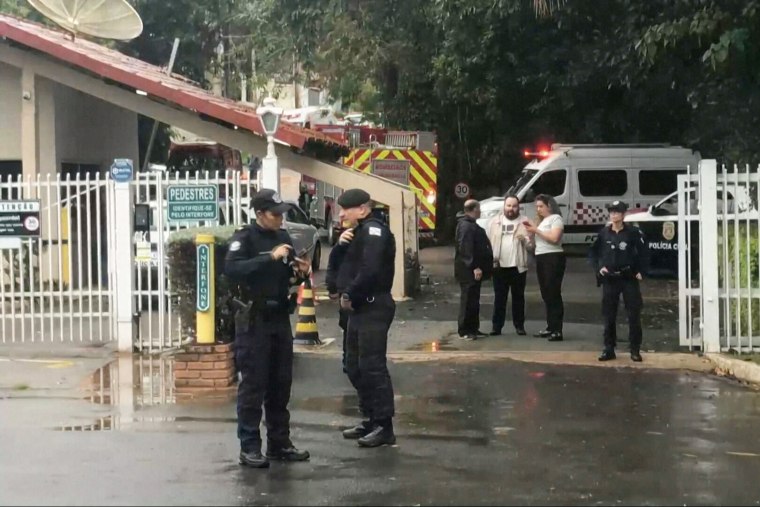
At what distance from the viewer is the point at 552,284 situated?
1235 cm

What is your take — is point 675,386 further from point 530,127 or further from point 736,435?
point 530,127

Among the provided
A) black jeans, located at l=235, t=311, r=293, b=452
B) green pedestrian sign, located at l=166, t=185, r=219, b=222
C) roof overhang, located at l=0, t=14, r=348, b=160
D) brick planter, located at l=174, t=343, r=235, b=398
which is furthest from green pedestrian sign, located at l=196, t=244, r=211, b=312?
roof overhang, located at l=0, t=14, r=348, b=160

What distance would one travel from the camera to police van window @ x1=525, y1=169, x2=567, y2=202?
23219 mm

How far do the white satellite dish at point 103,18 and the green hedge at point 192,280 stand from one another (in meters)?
7.30

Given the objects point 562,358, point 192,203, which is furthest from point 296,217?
point 562,358

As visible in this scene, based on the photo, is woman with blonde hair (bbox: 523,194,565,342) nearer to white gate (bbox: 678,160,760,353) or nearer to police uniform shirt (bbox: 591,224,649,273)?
police uniform shirt (bbox: 591,224,649,273)

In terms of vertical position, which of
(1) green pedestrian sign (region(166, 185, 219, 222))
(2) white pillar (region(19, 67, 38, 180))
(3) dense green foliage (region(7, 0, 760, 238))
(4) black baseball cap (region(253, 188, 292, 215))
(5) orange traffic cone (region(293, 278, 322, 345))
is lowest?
(5) orange traffic cone (region(293, 278, 322, 345))

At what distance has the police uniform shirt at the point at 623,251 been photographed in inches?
425

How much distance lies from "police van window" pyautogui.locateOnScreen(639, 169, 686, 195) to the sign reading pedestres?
47.4ft

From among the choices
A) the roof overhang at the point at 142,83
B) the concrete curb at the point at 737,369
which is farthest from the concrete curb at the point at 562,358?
the roof overhang at the point at 142,83

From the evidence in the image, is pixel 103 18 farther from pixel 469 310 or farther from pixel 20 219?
pixel 469 310

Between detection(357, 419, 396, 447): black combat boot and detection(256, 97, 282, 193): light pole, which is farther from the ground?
detection(256, 97, 282, 193): light pole

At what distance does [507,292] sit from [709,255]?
8.42 feet

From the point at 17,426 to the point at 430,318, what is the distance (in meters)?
6.92
